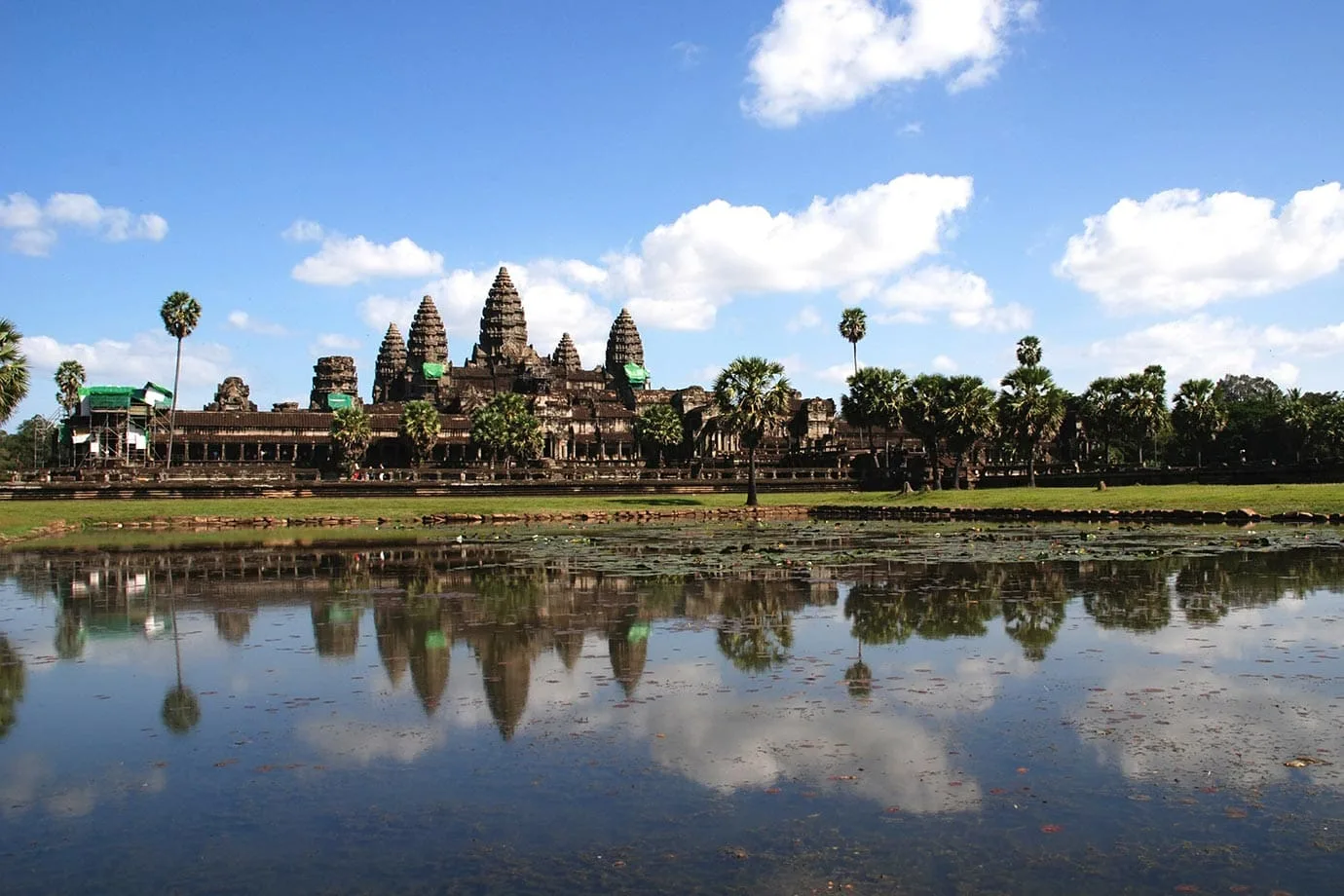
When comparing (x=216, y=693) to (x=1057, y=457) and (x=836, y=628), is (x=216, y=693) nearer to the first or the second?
(x=836, y=628)

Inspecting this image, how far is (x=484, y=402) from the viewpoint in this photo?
490 ft

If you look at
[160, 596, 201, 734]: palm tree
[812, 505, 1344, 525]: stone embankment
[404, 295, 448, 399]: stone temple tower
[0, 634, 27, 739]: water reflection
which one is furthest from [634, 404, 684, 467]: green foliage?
[160, 596, 201, 734]: palm tree

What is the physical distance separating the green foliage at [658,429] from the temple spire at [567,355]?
1834 inches

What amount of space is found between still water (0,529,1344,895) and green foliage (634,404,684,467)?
110 meters

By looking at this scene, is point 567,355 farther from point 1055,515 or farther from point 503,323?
point 1055,515

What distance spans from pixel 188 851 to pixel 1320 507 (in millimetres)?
47029

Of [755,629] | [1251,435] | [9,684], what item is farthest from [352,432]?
[9,684]

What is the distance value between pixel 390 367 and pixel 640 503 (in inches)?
4539

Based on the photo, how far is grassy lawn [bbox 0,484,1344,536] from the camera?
2003 inches

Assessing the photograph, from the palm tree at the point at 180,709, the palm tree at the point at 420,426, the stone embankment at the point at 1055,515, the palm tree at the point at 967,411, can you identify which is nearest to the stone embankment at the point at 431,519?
the stone embankment at the point at 1055,515

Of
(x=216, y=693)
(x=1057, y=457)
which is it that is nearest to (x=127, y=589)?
(x=216, y=693)

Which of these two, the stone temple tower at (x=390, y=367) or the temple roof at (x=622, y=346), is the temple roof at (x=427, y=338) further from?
the temple roof at (x=622, y=346)

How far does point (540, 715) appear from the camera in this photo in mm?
12117

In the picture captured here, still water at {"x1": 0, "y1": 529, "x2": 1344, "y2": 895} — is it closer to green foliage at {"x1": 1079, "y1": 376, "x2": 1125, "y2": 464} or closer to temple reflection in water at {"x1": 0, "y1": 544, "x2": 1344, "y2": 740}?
temple reflection in water at {"x1": 0, "y1": 544, "x2": 1344, "y2": 740}
